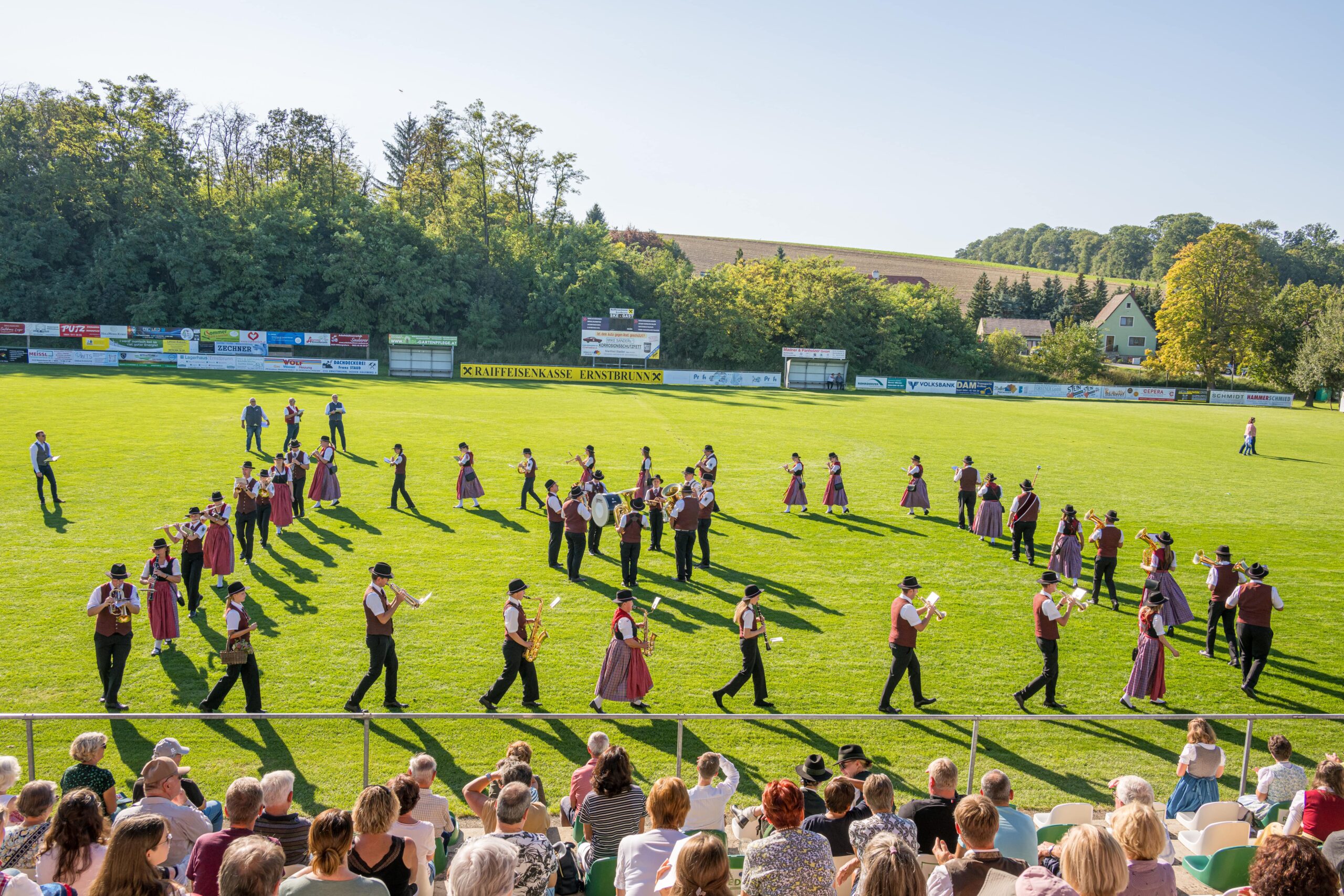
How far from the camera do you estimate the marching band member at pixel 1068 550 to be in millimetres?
16359

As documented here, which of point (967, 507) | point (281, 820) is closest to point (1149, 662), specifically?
point (967, 507)

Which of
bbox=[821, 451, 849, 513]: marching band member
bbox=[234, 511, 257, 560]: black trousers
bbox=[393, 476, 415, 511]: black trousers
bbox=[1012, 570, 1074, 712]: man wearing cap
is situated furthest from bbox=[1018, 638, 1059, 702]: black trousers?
bbox=[393, 476, 415, 511]: black trousers

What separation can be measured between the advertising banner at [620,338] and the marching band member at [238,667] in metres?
49.5

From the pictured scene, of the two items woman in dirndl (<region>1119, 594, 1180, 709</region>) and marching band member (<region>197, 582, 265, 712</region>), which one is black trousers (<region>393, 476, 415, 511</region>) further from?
woman in dirndl (<region>1119, 594, 1180, 709</region>)

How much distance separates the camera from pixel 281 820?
5.23 m

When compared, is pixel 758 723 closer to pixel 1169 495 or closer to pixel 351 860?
pixel 351 860

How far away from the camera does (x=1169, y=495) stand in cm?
2477

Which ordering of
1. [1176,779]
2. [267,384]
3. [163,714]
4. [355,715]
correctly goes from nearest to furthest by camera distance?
[163,714], [355,715], [1176,779], [267,384]

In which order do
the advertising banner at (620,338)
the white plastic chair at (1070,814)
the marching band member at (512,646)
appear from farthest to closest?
the advertising banner at (620,338), the marching band member at (512,646), the white plastic chair at (1070,814)

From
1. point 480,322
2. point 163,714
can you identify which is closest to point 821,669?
point 163,714

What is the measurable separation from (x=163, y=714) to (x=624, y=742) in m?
4.89

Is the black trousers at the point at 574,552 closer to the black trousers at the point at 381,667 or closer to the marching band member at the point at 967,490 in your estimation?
the black trousers at the point at 381,667

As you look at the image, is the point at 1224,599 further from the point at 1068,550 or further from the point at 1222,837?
the point at 1222,837

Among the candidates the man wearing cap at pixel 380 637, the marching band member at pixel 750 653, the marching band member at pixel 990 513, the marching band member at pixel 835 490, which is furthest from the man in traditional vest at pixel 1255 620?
the man wearing cap at pixel 380 637
